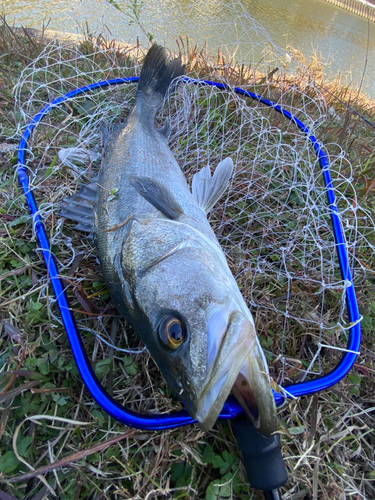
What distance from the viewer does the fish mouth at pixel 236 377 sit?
128 centimetres

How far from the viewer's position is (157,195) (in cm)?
221

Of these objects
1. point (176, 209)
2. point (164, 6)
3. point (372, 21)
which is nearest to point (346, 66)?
point (164, 6)

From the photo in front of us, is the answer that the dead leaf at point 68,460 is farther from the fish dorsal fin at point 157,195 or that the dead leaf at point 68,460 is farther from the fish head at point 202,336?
the fish dorsal fin at point 157,195

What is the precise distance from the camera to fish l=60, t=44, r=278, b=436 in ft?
4.43

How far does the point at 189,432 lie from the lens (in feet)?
5.89

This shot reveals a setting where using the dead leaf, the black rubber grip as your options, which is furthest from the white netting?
the dead leaf

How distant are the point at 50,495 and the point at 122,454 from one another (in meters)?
0.44

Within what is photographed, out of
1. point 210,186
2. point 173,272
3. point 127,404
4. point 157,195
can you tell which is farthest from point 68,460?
point 210,186

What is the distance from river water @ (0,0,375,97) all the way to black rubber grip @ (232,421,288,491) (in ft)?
13.9

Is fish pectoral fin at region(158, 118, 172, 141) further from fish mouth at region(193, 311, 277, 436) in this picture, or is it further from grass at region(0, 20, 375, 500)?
fish mouth at region(193, 311, 277, 436)

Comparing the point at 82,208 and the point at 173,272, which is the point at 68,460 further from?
the point at 82,208

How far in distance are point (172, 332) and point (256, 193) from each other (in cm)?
179

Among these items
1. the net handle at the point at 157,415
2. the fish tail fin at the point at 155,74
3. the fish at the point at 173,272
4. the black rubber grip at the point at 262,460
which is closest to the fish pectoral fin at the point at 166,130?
the fish at the point at 173,272

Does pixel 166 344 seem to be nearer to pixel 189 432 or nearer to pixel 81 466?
pixel 189 432
